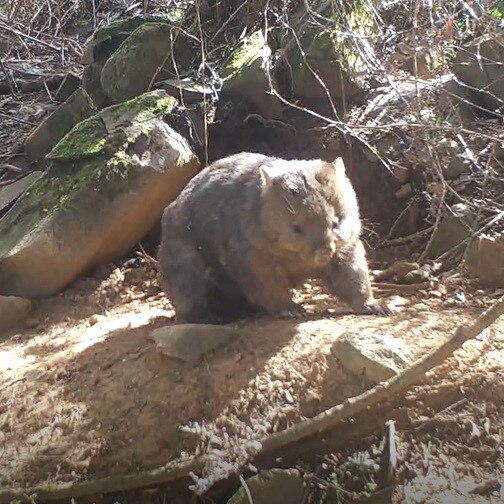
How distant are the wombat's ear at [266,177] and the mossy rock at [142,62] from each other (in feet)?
6.91

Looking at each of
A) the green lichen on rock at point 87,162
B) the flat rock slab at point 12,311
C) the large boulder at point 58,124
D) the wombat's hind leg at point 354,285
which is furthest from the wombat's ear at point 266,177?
the large boulder at point 58,124

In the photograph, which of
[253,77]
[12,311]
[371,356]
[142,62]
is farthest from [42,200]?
[371,356]

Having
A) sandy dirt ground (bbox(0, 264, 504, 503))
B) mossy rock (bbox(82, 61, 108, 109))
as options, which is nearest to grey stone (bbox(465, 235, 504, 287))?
sandy dirt ground (bbox(0, 264, 504, 503))

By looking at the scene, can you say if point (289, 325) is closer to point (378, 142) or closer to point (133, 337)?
point (133, 337)

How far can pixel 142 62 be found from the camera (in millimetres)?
6266

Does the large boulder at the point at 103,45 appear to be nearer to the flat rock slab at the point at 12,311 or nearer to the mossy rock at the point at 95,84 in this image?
the mossy rock at the point at 95,84

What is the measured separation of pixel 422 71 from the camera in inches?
228

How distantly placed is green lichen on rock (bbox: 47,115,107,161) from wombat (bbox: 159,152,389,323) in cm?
94

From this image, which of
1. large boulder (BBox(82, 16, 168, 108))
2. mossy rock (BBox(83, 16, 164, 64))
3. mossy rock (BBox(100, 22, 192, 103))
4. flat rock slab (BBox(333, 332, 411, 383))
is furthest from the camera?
mossy rock (BBox(83, 16, 164, 64))

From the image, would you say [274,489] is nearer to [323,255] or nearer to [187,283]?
[323,255]

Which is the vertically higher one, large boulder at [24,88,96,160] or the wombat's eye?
large boulder at [24,88,96,160]

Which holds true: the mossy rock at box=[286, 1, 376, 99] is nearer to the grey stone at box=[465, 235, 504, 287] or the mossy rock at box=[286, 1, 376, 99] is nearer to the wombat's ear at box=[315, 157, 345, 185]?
the wombat's ear at box=[315, 157, 345, 185]

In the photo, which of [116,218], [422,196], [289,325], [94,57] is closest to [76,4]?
[94,57]

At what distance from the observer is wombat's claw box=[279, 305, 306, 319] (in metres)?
4.45
